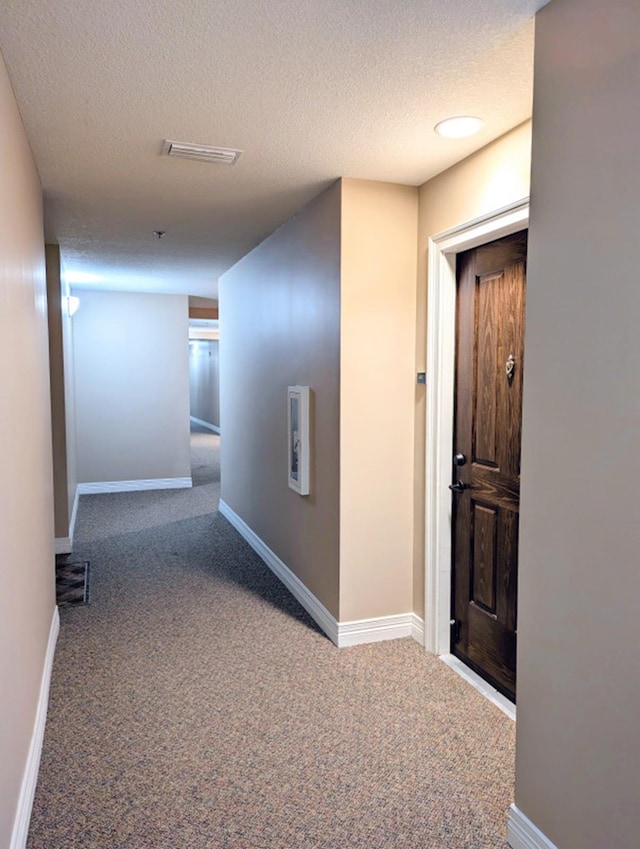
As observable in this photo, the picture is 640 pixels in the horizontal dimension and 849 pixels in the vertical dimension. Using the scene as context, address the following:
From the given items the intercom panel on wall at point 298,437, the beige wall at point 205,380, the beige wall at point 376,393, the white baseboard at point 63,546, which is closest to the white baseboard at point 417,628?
the beige wall at point 376,393

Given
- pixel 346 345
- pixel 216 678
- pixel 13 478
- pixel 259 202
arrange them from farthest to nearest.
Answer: pixel 259 202
pixel 346 345
pixel 216 678
pixel 13 478

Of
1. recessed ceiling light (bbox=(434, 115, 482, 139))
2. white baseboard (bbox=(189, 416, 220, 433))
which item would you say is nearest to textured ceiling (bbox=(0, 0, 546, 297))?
recessed ceiling light (bbox=(434, 115, 482, 139))

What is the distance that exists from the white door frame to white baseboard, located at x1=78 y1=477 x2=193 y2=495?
4.98 m

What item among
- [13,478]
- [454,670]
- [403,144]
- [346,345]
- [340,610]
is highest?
[403,144]

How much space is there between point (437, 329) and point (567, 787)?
79.0 inches

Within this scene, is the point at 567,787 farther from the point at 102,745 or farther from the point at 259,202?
the point at 259,202

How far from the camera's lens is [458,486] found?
2986 millimetres

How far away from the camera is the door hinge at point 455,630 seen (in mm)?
3061

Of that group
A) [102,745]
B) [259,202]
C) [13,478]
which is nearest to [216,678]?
[102,745]

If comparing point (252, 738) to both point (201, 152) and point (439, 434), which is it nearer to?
point (439, 434)

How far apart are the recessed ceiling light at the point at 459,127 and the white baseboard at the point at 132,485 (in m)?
5.91

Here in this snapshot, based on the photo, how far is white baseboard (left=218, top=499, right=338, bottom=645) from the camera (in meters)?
3.29

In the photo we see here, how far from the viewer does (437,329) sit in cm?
297

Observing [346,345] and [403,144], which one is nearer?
[403,144]
